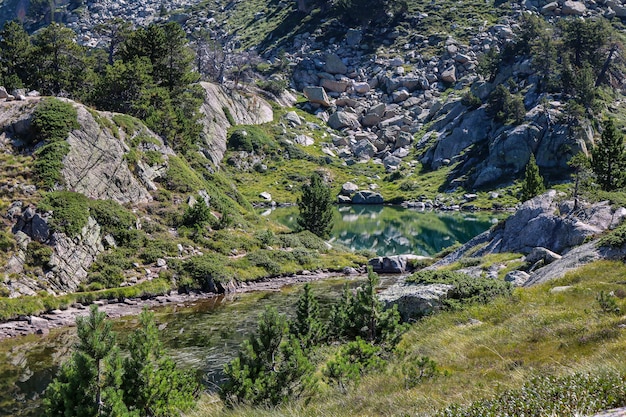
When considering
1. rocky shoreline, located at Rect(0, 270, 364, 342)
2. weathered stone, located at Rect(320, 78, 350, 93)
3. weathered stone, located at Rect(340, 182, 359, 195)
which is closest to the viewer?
rocky shoreline, located at Rect(0, 270, 364, 342)

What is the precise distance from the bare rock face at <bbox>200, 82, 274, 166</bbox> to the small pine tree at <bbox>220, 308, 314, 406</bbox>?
9263 centimetres

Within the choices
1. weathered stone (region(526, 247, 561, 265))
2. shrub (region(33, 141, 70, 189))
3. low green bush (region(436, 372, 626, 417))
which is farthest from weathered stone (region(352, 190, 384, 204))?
low green bush (region(436, 372, 626, 417))

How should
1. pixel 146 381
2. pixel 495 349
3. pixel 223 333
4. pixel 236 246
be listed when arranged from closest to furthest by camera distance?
pixel 146 381 → pixel 495 349 → pixel 223 333 → pixel 236 246

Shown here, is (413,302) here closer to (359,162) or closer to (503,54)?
(359,162)

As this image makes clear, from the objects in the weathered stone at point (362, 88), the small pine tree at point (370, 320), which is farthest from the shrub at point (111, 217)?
the weathered stone at point (362, 88)

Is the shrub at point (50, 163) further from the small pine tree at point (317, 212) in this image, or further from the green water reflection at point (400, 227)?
the green water reflection at point (400, 227)

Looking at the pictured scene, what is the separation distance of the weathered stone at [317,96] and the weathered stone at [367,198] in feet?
203

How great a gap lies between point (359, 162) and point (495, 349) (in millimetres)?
151524

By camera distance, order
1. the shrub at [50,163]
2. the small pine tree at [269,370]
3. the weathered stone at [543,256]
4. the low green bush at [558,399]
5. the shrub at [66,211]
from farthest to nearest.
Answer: the shrub at [50,163], the shrub at [66,211], the weathered stone at [543,256], the small pine tree at [269,370], the low green bush at [558,399]

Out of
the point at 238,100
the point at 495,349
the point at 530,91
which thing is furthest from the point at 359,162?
the point at 495,349

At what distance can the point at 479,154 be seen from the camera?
142m

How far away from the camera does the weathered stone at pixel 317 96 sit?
185 m

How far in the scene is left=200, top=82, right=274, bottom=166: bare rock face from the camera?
123 meters

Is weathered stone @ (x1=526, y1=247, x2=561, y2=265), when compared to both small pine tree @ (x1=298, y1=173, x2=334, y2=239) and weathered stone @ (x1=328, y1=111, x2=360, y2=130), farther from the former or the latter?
weathered stone @ (x1=328, y1=111, x2=360, y2=130)
